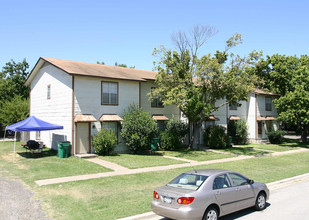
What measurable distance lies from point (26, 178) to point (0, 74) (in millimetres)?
36279

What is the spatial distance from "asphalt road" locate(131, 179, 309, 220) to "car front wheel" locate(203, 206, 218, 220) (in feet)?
2.81

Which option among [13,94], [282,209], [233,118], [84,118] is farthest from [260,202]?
[13,94]

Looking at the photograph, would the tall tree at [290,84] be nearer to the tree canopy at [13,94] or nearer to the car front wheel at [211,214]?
the car front wheel at [211,214]

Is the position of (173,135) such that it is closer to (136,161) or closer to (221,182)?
(136,161)

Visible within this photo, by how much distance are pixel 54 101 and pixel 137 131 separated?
702cm

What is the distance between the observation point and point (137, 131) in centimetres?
1944

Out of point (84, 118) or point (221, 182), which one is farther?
point (84, 118)

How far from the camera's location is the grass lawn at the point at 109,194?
25.9ft

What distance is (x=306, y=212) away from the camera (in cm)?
795

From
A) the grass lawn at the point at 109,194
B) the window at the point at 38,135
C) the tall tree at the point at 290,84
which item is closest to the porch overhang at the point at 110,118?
the grass lawn at the point at 109,194

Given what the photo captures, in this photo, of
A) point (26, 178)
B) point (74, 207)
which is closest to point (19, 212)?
point (74, 207)

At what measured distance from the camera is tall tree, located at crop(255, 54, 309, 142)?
25.6 m

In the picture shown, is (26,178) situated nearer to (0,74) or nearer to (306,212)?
(306,212)

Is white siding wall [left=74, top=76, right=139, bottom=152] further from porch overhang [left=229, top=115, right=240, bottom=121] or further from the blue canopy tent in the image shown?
porch overhang [left=229, top=115, right=240, bottom=121]
